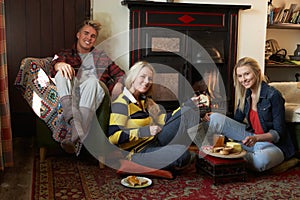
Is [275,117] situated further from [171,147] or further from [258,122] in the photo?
[171,147]

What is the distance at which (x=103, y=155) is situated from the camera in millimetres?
2645

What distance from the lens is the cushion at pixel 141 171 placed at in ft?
8.04

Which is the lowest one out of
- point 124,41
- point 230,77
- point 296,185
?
point 296,185

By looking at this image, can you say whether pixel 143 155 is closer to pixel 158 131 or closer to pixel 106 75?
pixel 158 131

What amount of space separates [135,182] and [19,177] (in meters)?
0.81

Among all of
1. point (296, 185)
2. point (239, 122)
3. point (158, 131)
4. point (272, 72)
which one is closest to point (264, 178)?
point (296, 185)

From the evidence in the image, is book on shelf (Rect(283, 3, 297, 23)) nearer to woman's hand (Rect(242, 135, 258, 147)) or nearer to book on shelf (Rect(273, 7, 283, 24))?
book on shelf (Rect(273, 7, 283, 24))

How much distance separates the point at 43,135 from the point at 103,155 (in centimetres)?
49

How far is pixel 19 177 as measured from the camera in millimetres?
2504

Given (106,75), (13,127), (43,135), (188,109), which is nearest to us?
(188,109)

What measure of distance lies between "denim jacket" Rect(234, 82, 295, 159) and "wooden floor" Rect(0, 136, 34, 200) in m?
1.67

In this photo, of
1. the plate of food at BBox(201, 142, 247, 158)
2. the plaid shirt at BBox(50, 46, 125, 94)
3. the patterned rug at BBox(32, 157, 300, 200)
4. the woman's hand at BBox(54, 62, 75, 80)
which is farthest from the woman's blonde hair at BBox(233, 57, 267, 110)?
the woman's hand at BBox(54, 62, 75, 80)

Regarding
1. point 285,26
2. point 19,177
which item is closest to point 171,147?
point 19,177

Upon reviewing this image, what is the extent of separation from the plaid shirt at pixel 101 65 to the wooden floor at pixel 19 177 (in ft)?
2.70
